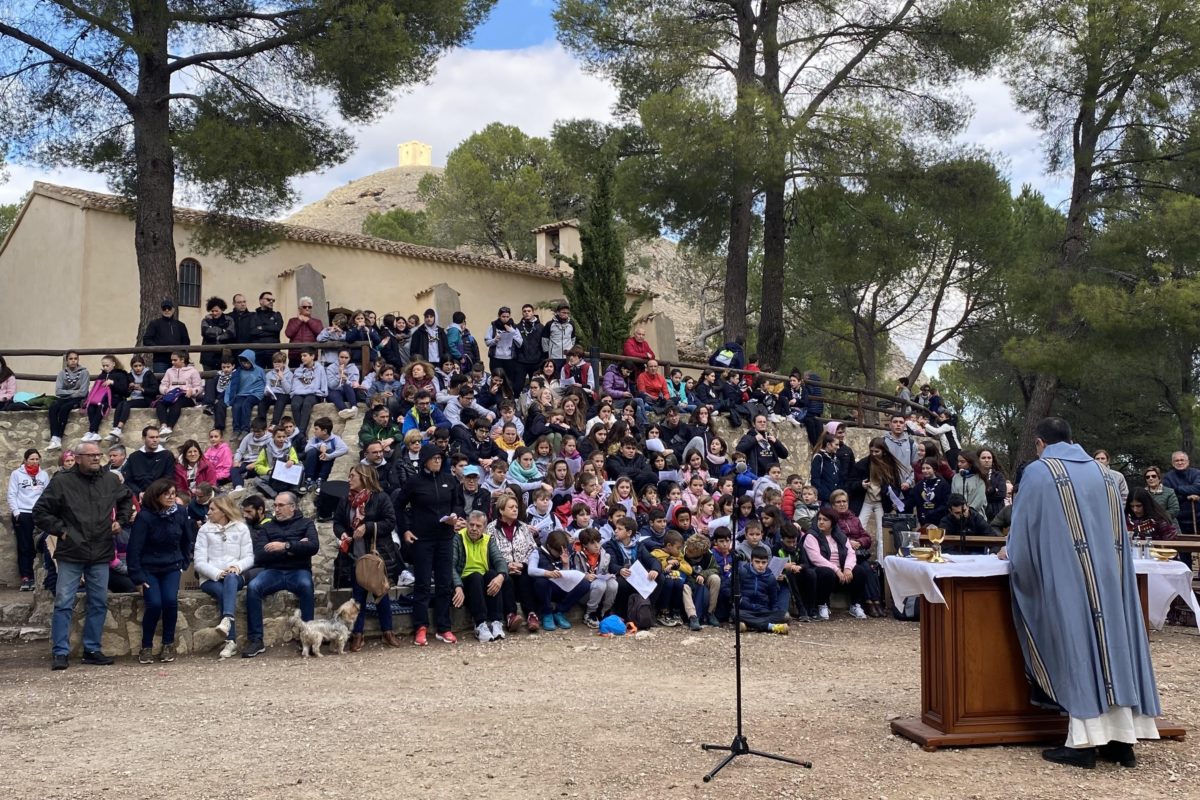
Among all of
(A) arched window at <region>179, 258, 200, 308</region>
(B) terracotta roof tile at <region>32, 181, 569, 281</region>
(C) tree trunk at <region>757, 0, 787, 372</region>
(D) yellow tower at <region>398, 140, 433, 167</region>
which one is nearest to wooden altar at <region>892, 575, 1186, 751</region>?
(C) tree trunk at <region>757, 0, 787, 372</region>

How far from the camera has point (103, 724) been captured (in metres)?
6.05

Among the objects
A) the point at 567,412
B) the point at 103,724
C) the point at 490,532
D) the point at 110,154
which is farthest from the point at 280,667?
the point at 110,154

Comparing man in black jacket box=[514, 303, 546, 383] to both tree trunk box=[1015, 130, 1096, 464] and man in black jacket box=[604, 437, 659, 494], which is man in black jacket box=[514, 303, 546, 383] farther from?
tree trunk box=[1015, 130, 1096, 464]

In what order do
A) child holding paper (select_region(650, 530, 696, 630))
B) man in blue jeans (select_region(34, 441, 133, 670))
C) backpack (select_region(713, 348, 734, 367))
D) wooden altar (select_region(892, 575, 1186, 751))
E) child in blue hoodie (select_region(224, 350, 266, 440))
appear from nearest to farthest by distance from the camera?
1. wooden altar (select_region(892, 575, 1186, 751))
2. man in blue jeans (select_region(34, 441, 133, 670))
3. child holding paper (select_region(650, 530, 696, 630))
4. child in blue hoodie (select_region(224, 350, 266, 440))
5. backpack (select_region(713, 348, 734, 367))

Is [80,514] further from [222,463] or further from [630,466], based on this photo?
[630,466]

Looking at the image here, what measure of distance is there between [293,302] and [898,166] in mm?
13595

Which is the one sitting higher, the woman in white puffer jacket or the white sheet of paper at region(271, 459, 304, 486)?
the white sheet of paper at region(271, 459, 304, 486)

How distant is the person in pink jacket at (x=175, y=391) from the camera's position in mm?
13203

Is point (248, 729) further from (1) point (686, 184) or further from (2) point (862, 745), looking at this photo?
(1) point (686, 184)

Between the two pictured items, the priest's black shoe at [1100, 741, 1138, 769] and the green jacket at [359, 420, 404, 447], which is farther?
the green jacket at [359, 420, 404, 447]

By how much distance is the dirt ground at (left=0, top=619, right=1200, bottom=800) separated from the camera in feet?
15.7

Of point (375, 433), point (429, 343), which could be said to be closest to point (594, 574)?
point (375, 433)

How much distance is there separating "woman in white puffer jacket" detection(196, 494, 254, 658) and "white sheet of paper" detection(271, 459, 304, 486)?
262 centimetres

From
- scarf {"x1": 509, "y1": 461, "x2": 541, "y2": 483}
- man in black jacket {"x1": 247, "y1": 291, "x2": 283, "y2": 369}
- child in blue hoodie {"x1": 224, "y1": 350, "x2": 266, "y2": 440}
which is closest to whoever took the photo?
scarf {"x1": 509, "y1": 461, "x2": 541, "y2": 483}
